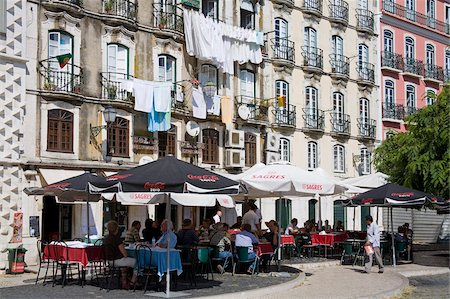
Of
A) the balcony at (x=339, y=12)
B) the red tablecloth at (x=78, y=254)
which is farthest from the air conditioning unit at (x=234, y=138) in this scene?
the red tablecloth at (x=78, y=254)

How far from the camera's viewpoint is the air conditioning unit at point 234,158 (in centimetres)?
3111

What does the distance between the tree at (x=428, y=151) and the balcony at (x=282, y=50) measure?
9224 mm

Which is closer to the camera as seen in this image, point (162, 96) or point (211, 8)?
point (162, 96)

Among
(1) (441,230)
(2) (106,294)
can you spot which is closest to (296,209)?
(1) (441,230)

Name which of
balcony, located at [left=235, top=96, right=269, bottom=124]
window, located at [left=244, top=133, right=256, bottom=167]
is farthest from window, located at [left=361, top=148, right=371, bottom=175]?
Result: window, located at [left=244, top=133, right=256, bottom=167]

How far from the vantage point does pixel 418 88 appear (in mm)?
43875

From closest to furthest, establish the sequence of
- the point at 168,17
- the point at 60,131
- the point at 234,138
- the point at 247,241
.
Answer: the point at 247,241
the point at 60,131
the point at 168,17
the point at 234,138

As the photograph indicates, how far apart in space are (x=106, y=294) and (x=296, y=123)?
72.3 ft

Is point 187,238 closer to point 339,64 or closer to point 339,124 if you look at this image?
point 339,124

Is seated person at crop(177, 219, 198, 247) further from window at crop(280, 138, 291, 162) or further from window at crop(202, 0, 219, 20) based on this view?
window at crop(280, 138, 291, 162)

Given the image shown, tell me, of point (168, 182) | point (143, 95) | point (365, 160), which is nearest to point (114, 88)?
point (143, 95)

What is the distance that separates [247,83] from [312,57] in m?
5.23

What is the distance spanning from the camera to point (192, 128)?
1163 inches

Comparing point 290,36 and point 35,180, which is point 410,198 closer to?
point 35,180
